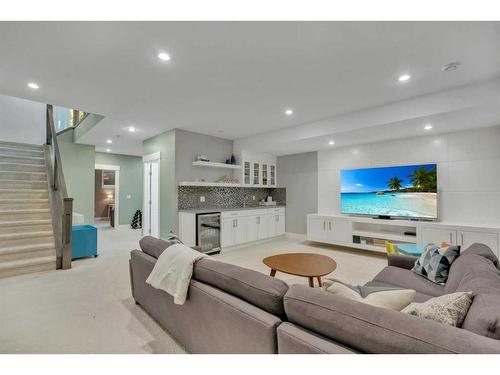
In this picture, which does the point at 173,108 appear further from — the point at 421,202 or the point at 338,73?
the point at 421,202

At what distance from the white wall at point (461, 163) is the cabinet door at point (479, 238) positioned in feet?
1.29

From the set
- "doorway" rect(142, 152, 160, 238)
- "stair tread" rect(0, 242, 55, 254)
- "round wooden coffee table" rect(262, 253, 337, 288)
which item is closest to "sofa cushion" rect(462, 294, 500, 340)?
"round wooden coffee table" rect(262, 253, 337, 288)

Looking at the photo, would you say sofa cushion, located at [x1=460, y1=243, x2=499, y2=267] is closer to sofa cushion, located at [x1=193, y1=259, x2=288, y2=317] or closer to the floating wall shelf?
sofa cushion, located at [x1=193, y1=259, x2=288, y2=317]

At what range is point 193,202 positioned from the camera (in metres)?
5.12

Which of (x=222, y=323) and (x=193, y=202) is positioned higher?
(x=193, y=202)

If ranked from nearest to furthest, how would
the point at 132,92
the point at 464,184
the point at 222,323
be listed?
1. the point at 222,323
2. the point at 132,92
3. the point at 464,184

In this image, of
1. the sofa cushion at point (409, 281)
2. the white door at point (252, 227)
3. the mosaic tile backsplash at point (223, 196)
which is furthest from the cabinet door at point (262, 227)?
the sofa cushion at point (409, 281)

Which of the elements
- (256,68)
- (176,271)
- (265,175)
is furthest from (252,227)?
(176,271)

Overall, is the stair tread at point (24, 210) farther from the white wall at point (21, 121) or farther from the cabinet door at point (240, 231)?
the cabinet door at point (240, 231)

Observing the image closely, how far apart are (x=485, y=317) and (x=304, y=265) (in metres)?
1.83

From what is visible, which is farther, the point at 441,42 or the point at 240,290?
the point at 441,42

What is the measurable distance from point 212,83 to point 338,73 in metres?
1.43

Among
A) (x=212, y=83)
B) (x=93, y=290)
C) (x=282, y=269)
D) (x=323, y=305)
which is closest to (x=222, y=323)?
(x=323, y=305)

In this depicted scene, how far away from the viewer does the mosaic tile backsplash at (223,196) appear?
4992 mm
